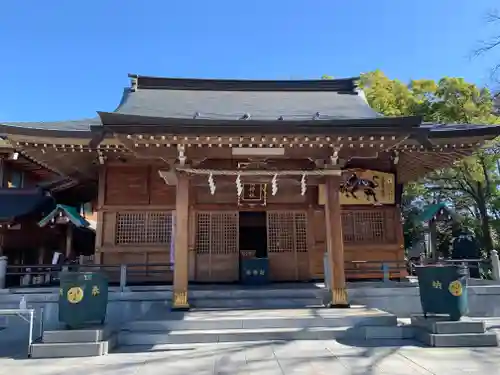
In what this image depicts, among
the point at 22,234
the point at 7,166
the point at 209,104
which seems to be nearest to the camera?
the point at 209,104

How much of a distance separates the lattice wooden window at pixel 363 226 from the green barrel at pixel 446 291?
4.06 metres

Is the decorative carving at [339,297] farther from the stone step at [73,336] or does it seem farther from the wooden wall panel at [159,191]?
the wooden wall panel at [159,191]

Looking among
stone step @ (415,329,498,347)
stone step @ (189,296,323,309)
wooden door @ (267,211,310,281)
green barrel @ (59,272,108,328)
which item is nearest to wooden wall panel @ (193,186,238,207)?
wooden door @ (267,211,310,281)

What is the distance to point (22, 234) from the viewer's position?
479 inches

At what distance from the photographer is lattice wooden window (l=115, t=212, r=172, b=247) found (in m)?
10.0

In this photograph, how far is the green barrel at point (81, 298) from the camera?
234 inches

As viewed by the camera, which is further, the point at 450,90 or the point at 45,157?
the point at 450,90

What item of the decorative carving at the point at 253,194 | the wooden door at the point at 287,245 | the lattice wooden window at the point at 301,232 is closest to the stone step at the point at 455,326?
the wooden door at the point at 287,245

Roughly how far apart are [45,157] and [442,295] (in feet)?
30.7

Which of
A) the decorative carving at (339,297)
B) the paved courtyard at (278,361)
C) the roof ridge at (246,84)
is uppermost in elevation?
the roof ridge at (246,84)

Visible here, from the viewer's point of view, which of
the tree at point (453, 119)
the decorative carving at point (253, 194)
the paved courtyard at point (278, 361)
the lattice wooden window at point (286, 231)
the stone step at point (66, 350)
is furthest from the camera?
the tree at point (453, 119)

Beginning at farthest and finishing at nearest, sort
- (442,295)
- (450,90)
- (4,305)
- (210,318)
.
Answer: (450,90), (4,305), (210,318), (442,295)

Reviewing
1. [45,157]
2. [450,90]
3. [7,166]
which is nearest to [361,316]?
[45,157]

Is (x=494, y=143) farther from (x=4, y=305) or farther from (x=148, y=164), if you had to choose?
(x=4, y=305)
